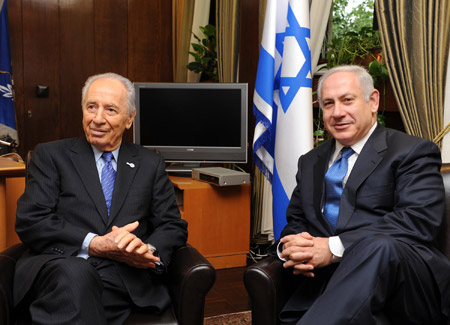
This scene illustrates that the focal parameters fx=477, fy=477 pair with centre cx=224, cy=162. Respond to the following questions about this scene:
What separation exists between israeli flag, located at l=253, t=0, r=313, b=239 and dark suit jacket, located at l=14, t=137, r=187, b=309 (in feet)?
2.98

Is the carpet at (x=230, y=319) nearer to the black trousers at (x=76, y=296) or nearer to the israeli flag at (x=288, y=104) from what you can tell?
the israeli flag at (x=288, y=104)

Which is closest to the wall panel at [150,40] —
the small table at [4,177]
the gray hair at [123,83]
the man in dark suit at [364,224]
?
the small table at [4,177]

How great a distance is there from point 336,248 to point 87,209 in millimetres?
1014

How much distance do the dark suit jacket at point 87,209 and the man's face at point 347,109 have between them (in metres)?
0.79

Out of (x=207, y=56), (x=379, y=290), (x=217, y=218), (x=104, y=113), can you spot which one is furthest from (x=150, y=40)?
(x=379, y=290)

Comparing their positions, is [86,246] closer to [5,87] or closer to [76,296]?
[76,296]

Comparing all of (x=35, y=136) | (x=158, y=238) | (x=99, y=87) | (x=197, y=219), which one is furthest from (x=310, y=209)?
(x=35, y=136)

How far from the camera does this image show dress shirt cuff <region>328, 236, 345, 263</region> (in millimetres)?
1772

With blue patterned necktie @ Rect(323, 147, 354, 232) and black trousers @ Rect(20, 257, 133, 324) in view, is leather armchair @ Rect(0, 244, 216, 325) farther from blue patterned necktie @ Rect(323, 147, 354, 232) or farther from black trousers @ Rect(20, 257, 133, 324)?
blue patterned necktie @ Rect(323, 147, 354, 232)

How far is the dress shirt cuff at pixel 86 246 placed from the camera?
1874 mm

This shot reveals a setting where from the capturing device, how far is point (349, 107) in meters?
2.00

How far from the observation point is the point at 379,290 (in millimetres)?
1496

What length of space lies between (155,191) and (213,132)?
69.5 inches

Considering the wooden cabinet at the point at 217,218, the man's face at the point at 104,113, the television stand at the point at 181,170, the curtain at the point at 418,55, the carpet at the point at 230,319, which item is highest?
the curtain at the point at 418,55
